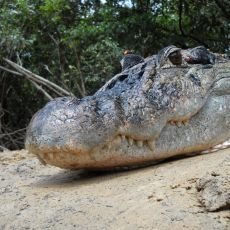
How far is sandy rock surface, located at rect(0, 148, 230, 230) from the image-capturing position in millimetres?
2666

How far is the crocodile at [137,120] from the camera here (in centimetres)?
349

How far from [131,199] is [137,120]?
2.12ft

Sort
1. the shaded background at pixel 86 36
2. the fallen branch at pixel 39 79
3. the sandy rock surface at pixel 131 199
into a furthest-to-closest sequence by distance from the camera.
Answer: the fallen branch at pixel 39 79 < the shaded background at pixel 86 36 < the sandy rock surface at pixel 131 199

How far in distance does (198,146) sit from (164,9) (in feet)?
18.5

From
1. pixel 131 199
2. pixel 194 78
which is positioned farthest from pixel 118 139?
pixel 194 78

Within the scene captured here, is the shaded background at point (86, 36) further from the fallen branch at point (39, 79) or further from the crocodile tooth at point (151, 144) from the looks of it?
the crocodile tooth at point (151, 144)

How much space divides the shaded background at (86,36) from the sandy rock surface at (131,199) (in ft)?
14.6

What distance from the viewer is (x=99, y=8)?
29.7 ft

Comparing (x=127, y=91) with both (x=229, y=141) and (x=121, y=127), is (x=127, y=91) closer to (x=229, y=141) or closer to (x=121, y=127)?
(x=121, y=127)

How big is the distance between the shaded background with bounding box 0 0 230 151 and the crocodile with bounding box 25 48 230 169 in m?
4.13

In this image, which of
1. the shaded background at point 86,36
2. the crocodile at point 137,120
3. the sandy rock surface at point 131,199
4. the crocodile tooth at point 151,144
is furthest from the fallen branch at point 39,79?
the crocodile tooth at point 151,144

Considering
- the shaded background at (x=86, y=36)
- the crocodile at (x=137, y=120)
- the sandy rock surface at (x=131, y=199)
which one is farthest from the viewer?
the shaded background at (x=86, y=36)

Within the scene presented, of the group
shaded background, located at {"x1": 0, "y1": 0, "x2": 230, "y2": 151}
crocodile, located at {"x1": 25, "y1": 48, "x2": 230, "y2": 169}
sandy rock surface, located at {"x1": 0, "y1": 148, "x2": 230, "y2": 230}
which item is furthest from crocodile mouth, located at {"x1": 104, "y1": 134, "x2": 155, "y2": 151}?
shaded background, located at {"x1": 0, "y1": 0, "x2": 230, "y2": 151}

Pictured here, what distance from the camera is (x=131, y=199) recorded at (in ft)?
10.1
